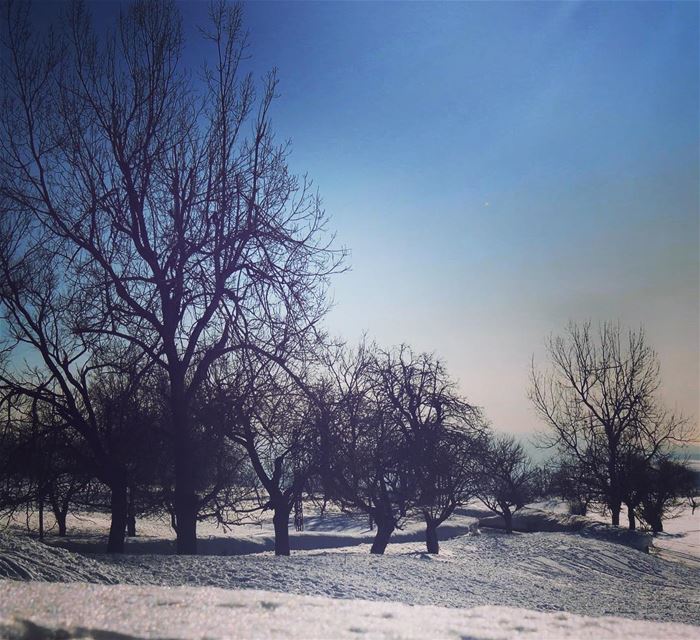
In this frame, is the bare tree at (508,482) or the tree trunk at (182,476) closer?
the tree trunk at (182,476)

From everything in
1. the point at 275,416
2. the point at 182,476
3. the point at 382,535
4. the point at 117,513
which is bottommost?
the point at 382,535

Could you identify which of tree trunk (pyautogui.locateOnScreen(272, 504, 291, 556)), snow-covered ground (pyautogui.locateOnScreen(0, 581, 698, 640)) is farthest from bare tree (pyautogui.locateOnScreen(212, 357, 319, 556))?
snow-covered ground (pyautogui.locateOnScreen(0, 581, 698, 640))

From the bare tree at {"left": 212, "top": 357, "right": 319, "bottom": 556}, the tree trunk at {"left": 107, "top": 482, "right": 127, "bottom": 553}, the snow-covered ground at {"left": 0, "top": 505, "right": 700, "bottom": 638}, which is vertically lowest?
the snow-covered ground at {"left": 0, "top": 505, "right": 700, "bottom": 638}

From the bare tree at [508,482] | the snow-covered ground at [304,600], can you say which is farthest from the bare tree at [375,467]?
the bare tree at [508,482]

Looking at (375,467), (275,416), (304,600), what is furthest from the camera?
(375,467)

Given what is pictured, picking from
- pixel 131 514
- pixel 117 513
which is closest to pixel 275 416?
pixel 117 513

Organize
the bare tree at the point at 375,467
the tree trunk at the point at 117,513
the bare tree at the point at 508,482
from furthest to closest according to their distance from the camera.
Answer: the bare tree at the point at 508,482, the bare tree at the point at 375,467, the tree trunk at the point at 117,513

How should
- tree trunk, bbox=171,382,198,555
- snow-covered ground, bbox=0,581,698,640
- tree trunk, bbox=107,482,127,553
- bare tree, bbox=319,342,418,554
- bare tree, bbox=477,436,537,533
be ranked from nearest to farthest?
snow-covered ground, bbox=0,581,698,640 → tree trunk, bbox=171,382,198,555 → tree trunk, bbox=107,482,127,553 → bare tree, bbox=319,342,418,554 → bare tree, bbox=477,436,537,533

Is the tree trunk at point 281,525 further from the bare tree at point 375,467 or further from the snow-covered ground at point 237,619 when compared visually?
the snow-covered ground at point 237,619

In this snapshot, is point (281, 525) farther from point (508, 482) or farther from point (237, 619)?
point (508, 482)

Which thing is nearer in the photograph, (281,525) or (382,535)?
(382,535)

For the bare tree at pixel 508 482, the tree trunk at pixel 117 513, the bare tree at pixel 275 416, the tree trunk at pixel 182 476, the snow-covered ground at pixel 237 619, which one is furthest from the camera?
the bare tree at pixel 508 482

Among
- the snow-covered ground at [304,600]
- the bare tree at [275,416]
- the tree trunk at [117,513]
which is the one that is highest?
the bare tree at [275,416]

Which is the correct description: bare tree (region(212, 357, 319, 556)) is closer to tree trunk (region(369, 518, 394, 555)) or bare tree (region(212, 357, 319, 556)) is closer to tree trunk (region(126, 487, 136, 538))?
tree trunk (region(369, 518, 394, 555))
